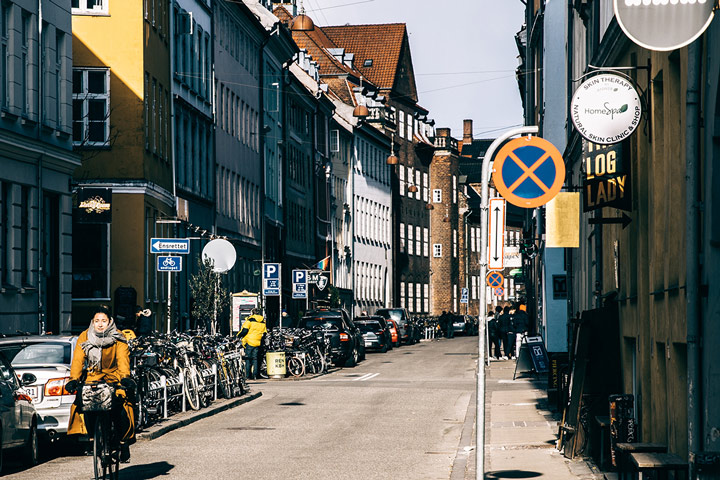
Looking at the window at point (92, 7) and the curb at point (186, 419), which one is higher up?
the window at point (92, 7)

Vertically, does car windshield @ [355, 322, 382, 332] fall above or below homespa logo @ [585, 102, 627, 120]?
below

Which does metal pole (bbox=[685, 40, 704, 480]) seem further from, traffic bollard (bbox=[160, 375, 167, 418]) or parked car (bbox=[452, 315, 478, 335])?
parked car (bbox=[452, 315, 478, 335])

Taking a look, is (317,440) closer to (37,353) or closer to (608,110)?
(37,353)

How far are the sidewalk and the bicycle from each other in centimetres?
386

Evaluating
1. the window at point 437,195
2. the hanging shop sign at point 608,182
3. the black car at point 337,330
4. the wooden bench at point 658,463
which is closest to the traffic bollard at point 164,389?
the hanging shop sign at point 608,182

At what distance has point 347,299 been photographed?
85812 mm

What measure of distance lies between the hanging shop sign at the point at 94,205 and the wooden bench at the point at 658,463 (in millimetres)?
23767

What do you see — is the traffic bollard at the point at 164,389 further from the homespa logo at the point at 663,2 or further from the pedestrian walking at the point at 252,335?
the homespa logo at the point at 663,2

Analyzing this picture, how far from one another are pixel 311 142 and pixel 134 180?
3751 centimetres

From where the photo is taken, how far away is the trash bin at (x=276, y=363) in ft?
121

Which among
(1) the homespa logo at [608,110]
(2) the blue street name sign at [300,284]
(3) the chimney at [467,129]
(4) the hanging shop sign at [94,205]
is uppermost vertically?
(3) the chimney at [467,129]

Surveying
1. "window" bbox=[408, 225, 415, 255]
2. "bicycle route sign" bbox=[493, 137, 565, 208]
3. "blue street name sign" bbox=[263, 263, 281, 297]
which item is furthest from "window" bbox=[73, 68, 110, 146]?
"window" bbox=[408, 225, 415, 255]

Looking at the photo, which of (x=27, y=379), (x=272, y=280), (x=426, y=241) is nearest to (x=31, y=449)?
(x=27, y=379)

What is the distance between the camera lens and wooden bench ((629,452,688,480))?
1085 centimetres
